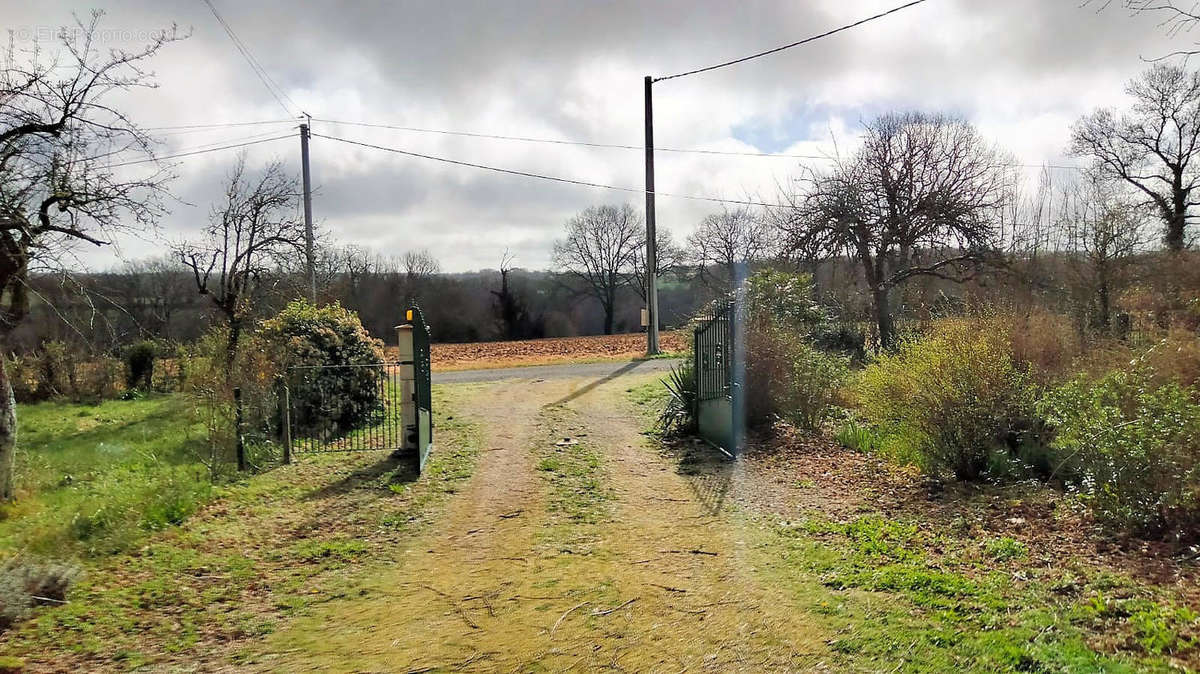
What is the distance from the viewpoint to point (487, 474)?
28.0ft

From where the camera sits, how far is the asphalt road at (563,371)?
1844 centimetres

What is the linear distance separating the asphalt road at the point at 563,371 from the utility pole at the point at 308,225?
4030 mm

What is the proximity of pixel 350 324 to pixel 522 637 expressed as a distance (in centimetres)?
933

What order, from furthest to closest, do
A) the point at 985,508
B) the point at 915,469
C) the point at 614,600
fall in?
1. the point at 915,469
2. the point at 985,508
3. the point at 614,600

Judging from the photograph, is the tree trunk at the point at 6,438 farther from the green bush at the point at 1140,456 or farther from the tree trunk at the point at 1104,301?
the tree trunk at the point at 1104,301

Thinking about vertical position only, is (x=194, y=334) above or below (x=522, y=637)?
above

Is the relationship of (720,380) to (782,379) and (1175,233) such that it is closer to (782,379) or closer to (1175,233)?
(782,379)

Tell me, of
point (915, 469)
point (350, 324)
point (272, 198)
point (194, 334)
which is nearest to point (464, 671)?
point (915, 469)

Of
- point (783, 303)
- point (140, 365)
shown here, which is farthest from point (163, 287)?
point (783, 303)

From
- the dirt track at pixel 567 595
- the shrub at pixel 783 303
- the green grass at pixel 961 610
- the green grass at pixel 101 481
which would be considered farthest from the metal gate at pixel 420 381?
the shrub at pixel 783 303

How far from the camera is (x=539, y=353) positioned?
93.0ft

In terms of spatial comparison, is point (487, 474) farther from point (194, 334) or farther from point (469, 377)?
point (194, 334)

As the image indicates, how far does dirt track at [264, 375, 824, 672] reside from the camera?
3.81 m

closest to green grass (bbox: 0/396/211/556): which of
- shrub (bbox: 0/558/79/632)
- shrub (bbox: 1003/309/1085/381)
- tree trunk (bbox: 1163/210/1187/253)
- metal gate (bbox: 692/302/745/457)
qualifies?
shrub (bbox: 0/558/79/632)
